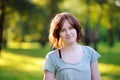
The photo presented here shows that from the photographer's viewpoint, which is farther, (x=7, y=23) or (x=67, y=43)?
(x=7, y=23)

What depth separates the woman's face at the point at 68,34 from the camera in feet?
13.6

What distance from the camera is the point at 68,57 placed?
4188 millimetres

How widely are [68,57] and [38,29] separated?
53.4m

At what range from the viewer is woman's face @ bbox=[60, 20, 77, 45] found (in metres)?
4.16

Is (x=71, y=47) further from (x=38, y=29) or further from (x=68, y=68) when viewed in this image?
(x=38, y=29)

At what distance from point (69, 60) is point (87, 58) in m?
0.19

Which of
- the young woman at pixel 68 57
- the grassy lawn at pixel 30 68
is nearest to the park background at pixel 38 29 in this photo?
the grassy lawn at pixel 30 68

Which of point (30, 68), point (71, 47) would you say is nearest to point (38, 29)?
point (30, 68)

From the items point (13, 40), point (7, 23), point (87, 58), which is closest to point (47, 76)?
point (87, 58)

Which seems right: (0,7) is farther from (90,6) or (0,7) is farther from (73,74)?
(73,74)

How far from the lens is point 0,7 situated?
3108 cm

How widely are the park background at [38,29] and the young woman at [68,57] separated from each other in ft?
26.8

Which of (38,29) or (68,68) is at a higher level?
(38,29)

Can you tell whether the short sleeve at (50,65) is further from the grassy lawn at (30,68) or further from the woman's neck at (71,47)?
the grassy lawn at (30,68)
